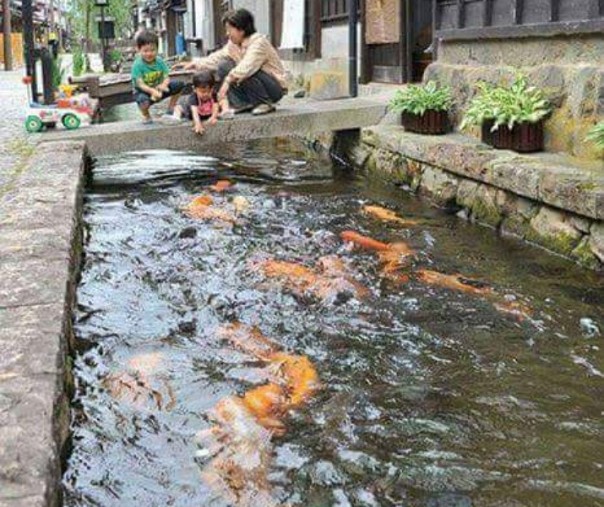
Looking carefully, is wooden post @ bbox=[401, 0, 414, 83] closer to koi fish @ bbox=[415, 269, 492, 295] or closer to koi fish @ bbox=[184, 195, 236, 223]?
koi fish @ bbox=[184, 195, 236, 223]

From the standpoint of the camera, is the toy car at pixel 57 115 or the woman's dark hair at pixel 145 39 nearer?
the woman's dark hair at pixel 145 39

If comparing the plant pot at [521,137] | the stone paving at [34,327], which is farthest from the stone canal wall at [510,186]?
the stone paving at [34,327]

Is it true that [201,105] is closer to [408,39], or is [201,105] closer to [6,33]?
[408,39]

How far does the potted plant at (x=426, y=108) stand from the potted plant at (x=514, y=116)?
1256 millimetres

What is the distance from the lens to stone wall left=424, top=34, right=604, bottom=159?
7172mm

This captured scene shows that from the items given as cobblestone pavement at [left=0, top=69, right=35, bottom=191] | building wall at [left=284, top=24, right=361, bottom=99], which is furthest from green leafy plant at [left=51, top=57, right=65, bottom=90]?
building wall at [left=284, top=24, right=361, bottom=99]

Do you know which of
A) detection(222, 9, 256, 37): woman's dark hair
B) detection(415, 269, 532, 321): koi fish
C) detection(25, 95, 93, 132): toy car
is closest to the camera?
detection(415, 269, 532, 321): koi fish

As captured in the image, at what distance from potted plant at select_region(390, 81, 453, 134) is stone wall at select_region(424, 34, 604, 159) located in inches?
12.0

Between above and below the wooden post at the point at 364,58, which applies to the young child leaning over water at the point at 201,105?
below

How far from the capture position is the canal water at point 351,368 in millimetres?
3168

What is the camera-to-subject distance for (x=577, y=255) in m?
6.12

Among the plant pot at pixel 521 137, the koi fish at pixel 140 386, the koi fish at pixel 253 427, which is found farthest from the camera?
the plant pot at pixel 521 137

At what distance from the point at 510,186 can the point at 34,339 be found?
185 inches

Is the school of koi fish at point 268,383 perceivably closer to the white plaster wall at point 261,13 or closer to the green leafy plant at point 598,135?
the green leafy plant at point 598,135
